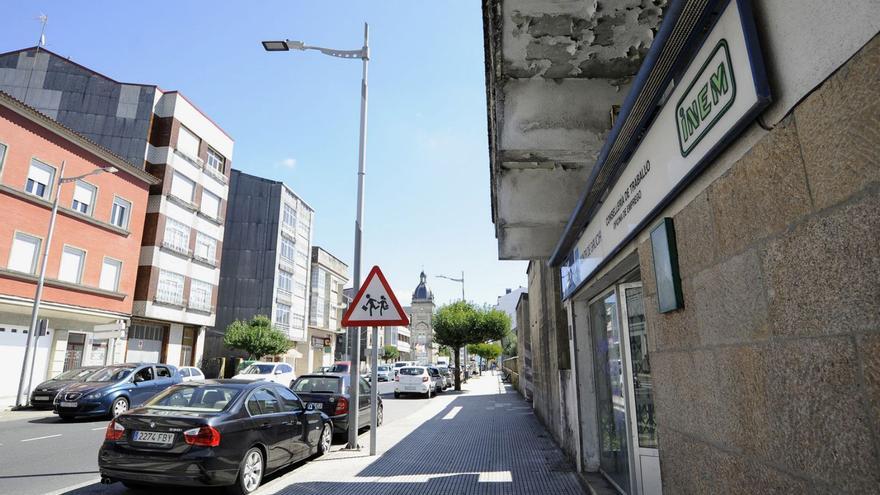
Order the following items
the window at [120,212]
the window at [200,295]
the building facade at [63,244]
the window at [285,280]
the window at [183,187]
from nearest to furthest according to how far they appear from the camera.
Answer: the building facade at [63,244]
the window at [120,212]
the window at [183,187]
the window at [200,295]
the window at [285,280]

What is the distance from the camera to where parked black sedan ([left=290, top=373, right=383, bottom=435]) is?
1022 centimetres

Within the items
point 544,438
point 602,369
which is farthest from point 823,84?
point 544,438

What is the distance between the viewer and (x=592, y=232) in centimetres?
508

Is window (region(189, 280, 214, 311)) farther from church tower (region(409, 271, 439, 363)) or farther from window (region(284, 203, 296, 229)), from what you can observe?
church tower (region(409, 271, 439, 363))

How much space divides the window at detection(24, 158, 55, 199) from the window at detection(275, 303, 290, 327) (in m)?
22.5

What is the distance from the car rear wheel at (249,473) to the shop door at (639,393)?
4.53 meters

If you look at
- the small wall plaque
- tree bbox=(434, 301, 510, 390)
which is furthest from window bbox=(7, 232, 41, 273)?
the small wall plaque

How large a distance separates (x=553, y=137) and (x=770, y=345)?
162 inches

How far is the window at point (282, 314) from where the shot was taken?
42.2 m

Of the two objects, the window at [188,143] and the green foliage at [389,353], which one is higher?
the window at [188,143]

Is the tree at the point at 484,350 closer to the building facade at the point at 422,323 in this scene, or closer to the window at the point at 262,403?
the window at the point at 262,403

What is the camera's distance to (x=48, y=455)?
8.34 m

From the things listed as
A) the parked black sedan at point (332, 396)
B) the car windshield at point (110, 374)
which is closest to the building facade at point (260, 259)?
the car windshield at point (110, 374)

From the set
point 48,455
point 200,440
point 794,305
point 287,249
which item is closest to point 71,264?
point 48,455
